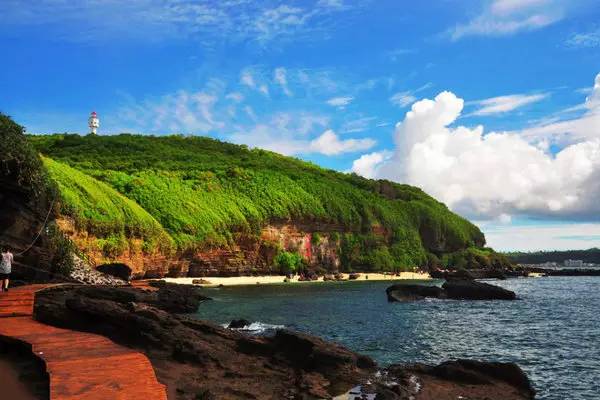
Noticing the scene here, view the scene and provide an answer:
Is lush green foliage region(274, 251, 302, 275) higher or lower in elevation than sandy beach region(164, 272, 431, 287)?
higher

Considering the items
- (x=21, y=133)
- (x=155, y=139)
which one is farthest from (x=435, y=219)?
(x=21, y=133)

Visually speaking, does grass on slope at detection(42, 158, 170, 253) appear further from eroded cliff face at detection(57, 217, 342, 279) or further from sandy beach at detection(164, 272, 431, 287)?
sandy beach at detection(164, 272, 431, 287)

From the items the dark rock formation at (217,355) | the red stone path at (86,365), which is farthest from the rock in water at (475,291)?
the red stone path at (86,365)

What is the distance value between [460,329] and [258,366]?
1821cm

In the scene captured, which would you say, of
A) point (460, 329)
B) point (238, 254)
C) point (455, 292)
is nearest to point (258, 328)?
point (460, 329)

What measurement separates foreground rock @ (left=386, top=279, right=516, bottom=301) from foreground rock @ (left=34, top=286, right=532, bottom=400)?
107 feet

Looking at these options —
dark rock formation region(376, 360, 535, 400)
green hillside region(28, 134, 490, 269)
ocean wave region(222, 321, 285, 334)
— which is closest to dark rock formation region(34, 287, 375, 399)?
dark rock formation region(376, 360, 535, 400)

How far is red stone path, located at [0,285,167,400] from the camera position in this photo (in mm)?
7297

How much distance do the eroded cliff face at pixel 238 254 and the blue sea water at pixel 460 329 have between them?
61.8ft

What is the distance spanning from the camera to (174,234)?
69.3 meters

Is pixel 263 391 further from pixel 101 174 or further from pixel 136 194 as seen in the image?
pixel 101 174

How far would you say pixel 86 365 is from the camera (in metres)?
8.73

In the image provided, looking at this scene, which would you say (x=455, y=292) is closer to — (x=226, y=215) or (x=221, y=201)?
(x=226, y=215)

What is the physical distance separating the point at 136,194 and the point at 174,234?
34.3ft
